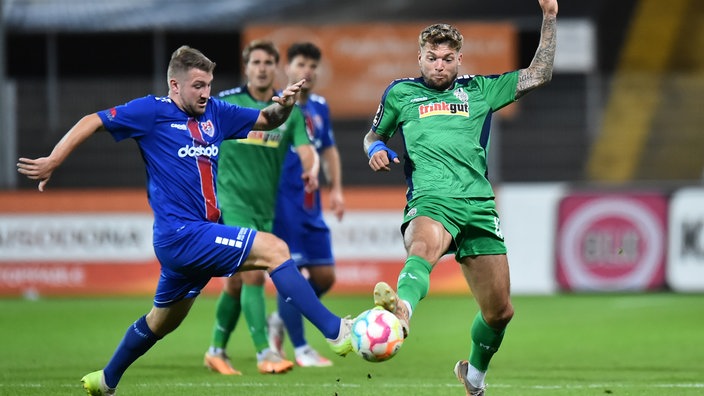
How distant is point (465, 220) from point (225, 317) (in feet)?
10.4

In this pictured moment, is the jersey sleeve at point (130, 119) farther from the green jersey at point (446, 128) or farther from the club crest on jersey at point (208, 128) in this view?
the green jersey at point (446, 128)

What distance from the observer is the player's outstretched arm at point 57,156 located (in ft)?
20.8

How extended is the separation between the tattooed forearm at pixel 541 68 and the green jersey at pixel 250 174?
2.75 meters

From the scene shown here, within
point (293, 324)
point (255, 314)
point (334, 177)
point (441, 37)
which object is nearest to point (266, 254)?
point (441, 37)

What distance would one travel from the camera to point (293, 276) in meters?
6.72

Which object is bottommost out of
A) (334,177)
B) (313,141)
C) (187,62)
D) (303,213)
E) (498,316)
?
(498,316)

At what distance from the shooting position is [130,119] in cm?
681

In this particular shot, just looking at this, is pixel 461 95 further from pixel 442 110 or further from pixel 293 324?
pixel 293 324

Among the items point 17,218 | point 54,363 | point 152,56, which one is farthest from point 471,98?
point 152,56

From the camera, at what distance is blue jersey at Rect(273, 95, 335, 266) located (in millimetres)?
9961

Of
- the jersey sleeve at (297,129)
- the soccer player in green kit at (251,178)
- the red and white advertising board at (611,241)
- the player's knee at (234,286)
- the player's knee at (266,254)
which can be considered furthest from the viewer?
the red and white advertising board at (611,241)

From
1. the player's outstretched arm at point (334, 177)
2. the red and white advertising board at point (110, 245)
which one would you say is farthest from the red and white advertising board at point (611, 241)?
the player's outstretched arm at point (334, 177)

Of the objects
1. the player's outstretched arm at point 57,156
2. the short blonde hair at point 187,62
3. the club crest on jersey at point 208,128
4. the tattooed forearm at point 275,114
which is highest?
the short blonde hair at point 187,62

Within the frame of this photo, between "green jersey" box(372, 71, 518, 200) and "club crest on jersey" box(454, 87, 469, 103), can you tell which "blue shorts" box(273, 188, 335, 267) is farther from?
"club crest on jersey" box(454, 87, 469, 103)
